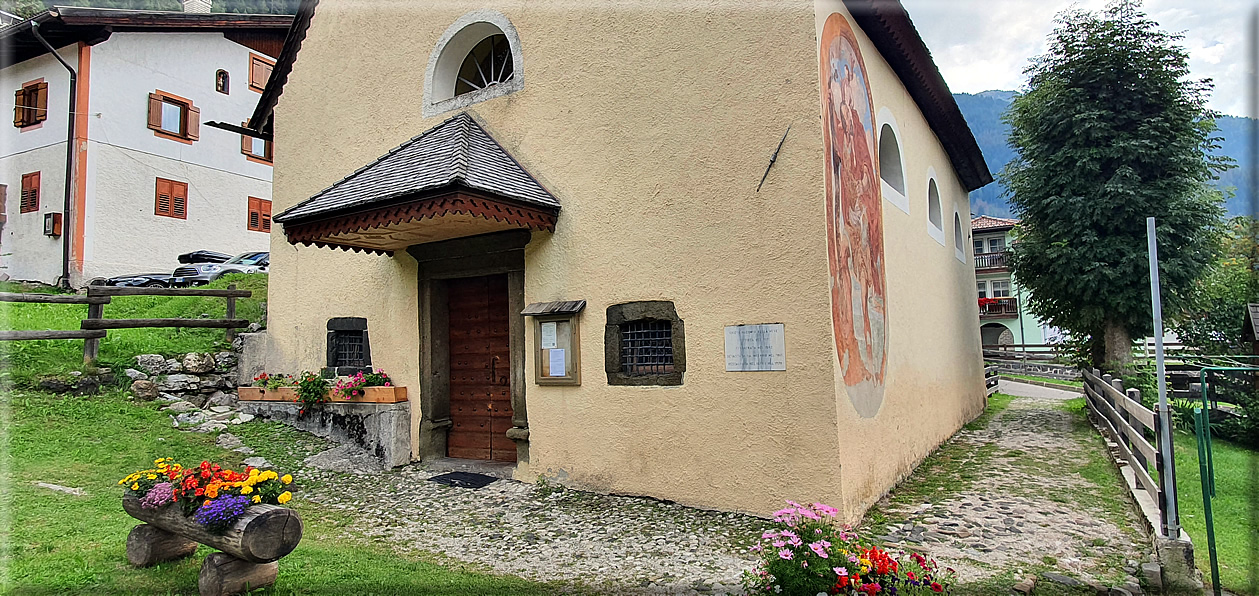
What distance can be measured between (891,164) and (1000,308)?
1365 inches

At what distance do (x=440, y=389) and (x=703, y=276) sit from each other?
3856mm

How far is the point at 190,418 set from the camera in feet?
29.1

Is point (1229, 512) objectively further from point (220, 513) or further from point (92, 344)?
point (92, 344)

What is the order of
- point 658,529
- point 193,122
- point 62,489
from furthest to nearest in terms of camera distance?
point 193,122
point 62,489
point 658,529

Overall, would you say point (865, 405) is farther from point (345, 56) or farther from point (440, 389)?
point (345, 56)

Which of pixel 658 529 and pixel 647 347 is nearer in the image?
pixel 658 529

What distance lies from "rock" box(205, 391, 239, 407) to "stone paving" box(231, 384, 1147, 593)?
78.6 inches

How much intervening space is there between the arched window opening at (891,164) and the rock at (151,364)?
10.2 metres

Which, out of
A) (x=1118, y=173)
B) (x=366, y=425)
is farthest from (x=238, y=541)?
(x=1118, y=173)

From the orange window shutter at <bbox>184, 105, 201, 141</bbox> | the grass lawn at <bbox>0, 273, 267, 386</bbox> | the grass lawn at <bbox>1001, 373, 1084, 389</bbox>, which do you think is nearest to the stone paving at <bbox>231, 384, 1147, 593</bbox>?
the grass lawn at <bbox>0, 273, 267, 386</bbox>

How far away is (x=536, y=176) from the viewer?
768 cm

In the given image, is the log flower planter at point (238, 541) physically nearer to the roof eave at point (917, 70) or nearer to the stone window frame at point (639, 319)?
the stone window frame at point (639, 319)

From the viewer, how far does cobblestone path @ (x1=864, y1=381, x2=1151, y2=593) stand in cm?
494

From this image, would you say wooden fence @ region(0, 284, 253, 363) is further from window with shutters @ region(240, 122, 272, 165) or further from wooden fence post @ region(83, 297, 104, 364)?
window with shutters @ region(240, 122, 272, 165)
